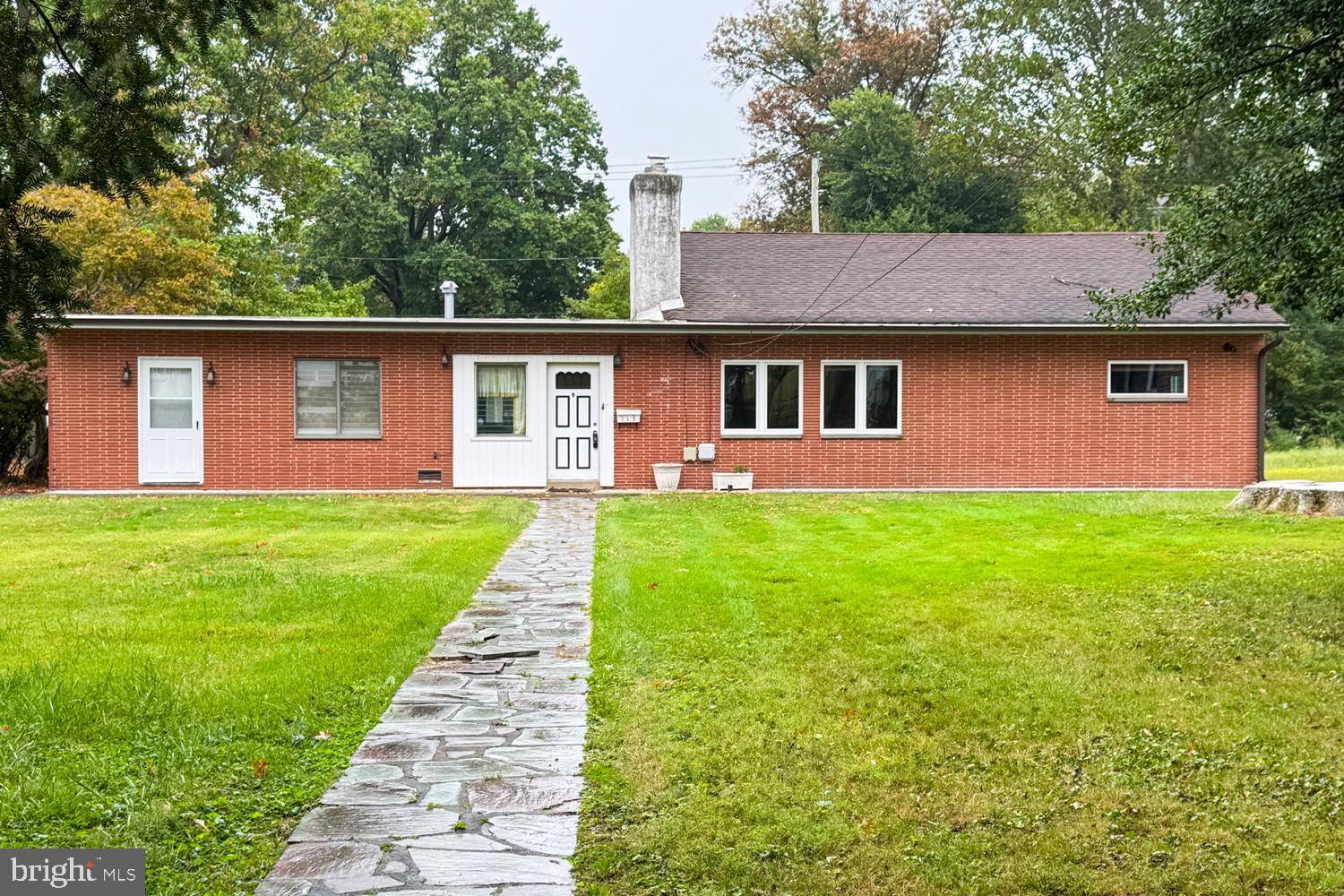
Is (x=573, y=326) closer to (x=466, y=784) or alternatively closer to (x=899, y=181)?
(x=466, y=784)

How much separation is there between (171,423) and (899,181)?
2474cm

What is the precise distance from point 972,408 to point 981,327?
1.37 m

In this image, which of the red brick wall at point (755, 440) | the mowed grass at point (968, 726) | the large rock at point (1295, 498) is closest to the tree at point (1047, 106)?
the red brick wall at point (755, 440)

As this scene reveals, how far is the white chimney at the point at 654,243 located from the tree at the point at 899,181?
54.7 ft

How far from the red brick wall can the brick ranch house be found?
3cm

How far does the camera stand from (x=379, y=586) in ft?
25.8

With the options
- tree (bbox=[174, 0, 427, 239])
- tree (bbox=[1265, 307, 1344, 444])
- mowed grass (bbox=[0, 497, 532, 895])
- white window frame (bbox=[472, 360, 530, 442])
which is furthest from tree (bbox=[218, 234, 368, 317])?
tree (bbox=[1265, 307, 1344, 444])

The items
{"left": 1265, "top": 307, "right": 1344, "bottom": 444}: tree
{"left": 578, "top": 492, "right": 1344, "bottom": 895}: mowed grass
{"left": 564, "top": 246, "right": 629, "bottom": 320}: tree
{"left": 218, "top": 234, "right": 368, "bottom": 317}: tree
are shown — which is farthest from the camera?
{"left": 564, "top": 246, "right": 629, "bottom": 320}: tree

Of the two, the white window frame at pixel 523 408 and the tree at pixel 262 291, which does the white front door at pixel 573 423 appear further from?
the tree at pixel 262 291

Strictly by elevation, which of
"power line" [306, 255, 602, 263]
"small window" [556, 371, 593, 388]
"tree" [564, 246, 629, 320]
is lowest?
"small window" [556, 371, 593, 388]

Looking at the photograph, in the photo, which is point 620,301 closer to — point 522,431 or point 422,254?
point 422,254

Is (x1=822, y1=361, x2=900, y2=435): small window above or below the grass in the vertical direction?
above

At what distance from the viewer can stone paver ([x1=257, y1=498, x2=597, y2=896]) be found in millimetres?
3242

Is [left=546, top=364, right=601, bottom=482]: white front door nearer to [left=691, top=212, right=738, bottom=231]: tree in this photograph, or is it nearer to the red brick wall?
the red brick wall
